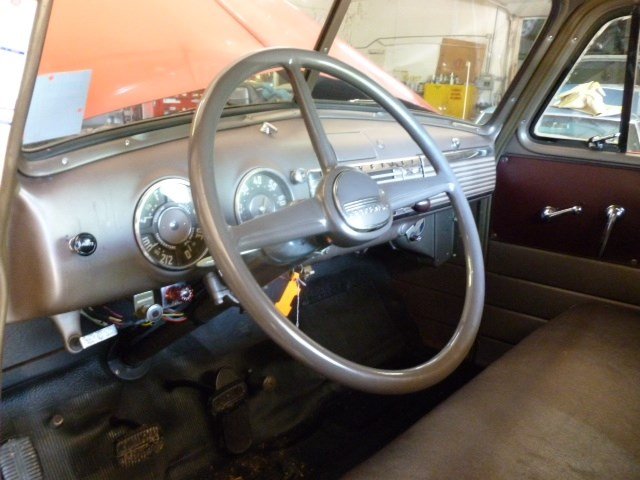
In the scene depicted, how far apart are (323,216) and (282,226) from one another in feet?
0.27

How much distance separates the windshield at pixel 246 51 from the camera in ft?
4.02

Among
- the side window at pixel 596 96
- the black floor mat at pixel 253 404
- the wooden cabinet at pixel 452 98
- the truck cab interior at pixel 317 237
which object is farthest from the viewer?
the wooden cabinet at pixel 452 98

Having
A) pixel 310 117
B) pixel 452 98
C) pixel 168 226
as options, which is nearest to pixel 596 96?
pixel 452 98

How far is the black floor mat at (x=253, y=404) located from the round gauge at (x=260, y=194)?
27.2 inches

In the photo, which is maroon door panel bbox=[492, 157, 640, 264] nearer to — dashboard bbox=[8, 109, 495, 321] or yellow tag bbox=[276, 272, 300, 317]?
dashboard bbox=[8, 109, 495, 321]

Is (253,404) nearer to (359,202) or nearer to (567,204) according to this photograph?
(359,202)

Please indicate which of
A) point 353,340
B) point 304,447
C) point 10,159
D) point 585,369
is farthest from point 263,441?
point 10,159

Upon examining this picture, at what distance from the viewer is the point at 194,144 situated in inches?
34.4

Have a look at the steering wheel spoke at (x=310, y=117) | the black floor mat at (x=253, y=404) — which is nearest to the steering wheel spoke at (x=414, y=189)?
the steering wheel spoke at (x=310, y=117)

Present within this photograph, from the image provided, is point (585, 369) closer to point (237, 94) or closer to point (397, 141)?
point (397, 141)

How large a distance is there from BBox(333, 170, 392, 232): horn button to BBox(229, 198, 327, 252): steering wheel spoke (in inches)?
1.8

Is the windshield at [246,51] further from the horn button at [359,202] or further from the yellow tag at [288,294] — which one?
the yellow tag at [288,294]

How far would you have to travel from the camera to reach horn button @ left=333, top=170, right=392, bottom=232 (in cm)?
98

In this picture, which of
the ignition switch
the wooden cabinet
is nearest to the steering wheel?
the ignition switch
